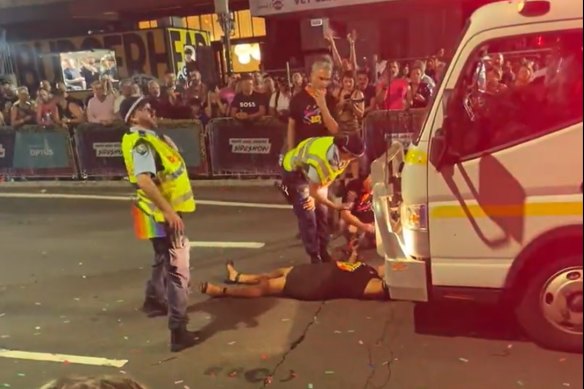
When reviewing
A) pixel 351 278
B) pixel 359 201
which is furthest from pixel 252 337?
pixel 359 201

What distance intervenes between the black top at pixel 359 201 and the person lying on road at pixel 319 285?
2.05ft

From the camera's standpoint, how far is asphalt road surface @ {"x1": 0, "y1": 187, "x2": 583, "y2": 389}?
4262 millimetres

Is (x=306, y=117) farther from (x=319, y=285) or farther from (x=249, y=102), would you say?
(x=249, y=102)

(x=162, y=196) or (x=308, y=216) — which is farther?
(x=308, y=216)

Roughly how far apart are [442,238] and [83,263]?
4815 millimetres

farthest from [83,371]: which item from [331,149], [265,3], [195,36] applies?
[195,36]

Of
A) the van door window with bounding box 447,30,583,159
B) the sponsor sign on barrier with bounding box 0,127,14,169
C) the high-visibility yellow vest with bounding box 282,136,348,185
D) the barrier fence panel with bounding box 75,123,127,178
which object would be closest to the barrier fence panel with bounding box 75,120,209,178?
the barrier fence panel with bounding box 75,123,127,178

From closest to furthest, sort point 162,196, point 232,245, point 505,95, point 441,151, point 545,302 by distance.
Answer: point 505,95
point 441,151
point 545,302
point 162,196
point 232,245

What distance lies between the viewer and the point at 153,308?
569 centimetres

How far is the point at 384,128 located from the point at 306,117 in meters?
3.72

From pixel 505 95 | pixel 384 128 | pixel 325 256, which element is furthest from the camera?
pixel 384 128

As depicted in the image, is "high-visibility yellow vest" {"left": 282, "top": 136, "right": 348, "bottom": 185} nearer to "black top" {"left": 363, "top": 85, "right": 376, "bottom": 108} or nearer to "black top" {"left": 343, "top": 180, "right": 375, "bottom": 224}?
"black top" {"left": 343, "top": 180, "right": 375, "bottom": 224}

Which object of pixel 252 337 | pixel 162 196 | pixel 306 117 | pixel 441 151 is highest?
pixel 306 117

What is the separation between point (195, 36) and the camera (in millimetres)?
21484
